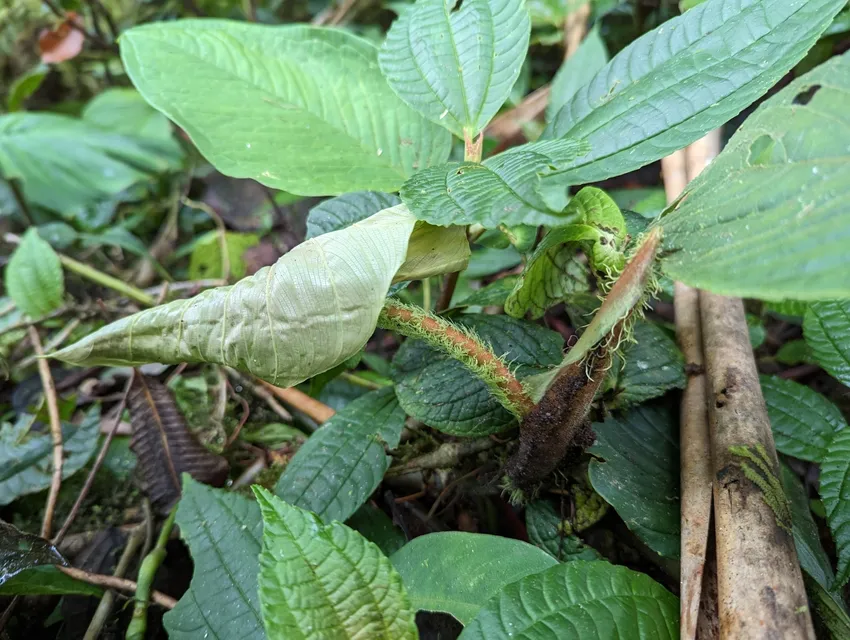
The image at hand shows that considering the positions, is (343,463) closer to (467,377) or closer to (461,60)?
(467,377)

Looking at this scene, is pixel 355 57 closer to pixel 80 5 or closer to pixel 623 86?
pixel 623 86

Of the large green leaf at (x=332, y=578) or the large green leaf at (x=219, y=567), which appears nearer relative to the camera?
the large green leaf at (x=332, y=578)

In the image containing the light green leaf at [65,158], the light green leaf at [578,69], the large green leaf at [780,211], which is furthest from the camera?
the light green leaf at [65,158]

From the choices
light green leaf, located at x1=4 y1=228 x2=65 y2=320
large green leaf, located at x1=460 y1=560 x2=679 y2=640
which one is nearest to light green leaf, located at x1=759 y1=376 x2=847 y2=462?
large green leaf, located at x1=460 y1=560 x2=679 y2=640

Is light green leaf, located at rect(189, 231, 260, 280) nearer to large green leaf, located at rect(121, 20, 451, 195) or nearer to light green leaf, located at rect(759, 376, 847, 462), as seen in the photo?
large green leaf, located at rect(121, 20, 451, 195)

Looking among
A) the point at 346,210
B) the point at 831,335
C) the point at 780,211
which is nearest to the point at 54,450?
the point at 346,210

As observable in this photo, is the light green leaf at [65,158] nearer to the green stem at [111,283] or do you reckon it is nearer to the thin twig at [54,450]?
the green stem at [111,283]

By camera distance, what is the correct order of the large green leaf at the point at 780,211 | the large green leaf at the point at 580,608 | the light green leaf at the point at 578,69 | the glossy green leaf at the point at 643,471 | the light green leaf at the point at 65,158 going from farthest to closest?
the light green leaf at the point at 65,158 → the light green leaf at the point at 578,69 → the glossy green leaf at the point at 643,471 → the large green leaf at the point at 580,608 → the large green leaf at the point at 780,211

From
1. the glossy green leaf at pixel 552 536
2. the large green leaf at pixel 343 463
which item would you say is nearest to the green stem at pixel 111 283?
the large green leaf at pixel 343 463
